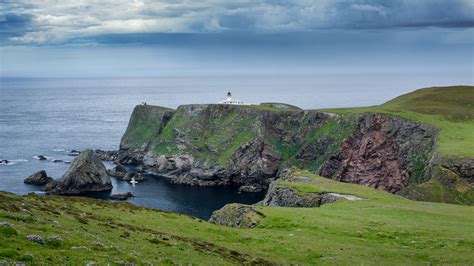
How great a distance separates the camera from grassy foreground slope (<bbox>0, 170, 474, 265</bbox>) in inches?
1218

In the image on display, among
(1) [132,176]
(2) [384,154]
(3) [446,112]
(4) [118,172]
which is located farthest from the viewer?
(4) [118,172]

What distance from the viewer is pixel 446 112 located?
529 ft

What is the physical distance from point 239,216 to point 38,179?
101859mm

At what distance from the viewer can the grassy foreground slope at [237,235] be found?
30.9m

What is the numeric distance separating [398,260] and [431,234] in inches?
446

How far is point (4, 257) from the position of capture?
24.7 meters

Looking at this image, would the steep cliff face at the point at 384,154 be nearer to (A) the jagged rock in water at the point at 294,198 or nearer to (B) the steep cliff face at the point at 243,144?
(B) the steep cliff face at the point at 243,144

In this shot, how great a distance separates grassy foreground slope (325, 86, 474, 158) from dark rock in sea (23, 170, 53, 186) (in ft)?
324

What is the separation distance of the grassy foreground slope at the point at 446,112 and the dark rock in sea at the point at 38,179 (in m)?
98.6

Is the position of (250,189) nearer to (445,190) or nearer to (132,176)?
(132,176)

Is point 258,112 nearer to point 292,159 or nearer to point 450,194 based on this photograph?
point 292,159

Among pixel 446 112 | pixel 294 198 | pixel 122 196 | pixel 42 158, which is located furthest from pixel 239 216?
pixel 42 158

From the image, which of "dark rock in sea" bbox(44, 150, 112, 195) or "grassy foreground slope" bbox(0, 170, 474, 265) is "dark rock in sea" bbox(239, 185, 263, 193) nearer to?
"dark rock in sea" bbox(44, 150, 112, 195)

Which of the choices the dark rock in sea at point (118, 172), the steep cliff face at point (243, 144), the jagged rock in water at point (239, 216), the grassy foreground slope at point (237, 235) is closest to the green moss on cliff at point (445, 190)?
the grassy foreground slope at point (237, 235)
